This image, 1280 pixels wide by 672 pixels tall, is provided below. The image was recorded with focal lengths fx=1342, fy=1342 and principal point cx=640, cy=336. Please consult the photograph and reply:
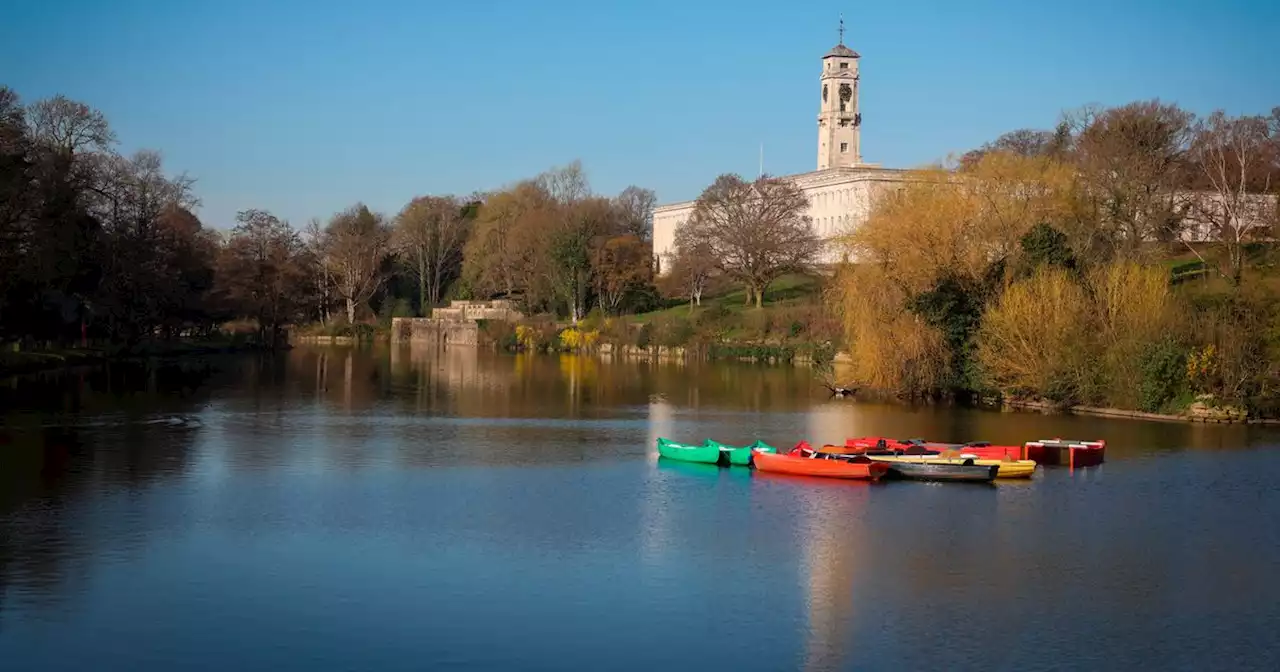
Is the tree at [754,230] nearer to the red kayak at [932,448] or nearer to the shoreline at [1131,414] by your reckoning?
the shoreline at [1131,414]

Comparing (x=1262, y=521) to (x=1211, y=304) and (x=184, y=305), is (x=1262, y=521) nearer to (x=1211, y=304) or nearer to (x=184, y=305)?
(x=1211, y=304)

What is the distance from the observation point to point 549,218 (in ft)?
310

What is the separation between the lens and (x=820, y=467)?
2769 cm

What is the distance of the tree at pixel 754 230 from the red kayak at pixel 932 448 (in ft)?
174

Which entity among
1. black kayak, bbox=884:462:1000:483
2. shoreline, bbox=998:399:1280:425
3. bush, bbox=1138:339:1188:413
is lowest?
black kayak, bbox=884:462:1000:483

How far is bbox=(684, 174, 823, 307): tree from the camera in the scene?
86.1m

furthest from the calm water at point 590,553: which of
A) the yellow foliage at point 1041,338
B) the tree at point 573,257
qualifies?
the tree at point 573,257

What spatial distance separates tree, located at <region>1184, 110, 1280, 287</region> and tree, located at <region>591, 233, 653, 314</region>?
36.5 metres

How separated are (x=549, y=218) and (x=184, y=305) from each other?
100 ft

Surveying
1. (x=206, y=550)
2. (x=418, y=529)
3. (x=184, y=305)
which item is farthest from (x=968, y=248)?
(x=184, y=305)

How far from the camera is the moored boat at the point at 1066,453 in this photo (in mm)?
29797

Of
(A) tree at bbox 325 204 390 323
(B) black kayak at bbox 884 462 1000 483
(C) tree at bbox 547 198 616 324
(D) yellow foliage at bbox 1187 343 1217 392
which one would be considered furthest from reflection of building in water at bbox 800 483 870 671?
A: (A) tree at bbox 325 204 390 323

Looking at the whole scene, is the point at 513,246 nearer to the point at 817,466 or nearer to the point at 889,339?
the point at 889,339

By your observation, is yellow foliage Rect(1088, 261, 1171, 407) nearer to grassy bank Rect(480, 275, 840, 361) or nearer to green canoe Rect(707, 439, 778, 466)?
green canoe Rect(707, 439, 778, 466)
